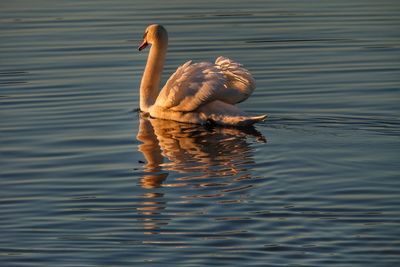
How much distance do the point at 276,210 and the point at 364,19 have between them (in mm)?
11584

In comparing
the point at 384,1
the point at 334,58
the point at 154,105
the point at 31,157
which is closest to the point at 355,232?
the point at 31,157

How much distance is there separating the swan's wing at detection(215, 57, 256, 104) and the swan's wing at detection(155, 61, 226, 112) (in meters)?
0.14

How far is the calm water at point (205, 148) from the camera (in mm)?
9195

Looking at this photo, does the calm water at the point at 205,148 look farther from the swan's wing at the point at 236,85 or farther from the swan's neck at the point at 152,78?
the swan's wing at the point at 236,85

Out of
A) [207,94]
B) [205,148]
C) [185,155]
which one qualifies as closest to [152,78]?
[207,94]

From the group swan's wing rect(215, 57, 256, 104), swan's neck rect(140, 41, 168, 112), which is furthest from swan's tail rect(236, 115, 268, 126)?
swan's neck rect(140, 41, 168, 112)

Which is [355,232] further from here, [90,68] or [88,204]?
[90,68]

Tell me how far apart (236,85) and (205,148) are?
5.39 feet

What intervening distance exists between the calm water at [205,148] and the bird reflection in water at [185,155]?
30mm

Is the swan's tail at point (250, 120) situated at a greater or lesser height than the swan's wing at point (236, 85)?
lesser

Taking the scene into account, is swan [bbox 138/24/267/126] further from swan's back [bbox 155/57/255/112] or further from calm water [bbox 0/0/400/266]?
calm water [bbox 0/0/400/266]

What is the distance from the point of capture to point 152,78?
15969 mm

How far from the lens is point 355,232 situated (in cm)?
922

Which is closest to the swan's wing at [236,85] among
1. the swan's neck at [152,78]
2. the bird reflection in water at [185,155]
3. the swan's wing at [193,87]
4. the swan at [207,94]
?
the swan at [207,94]
